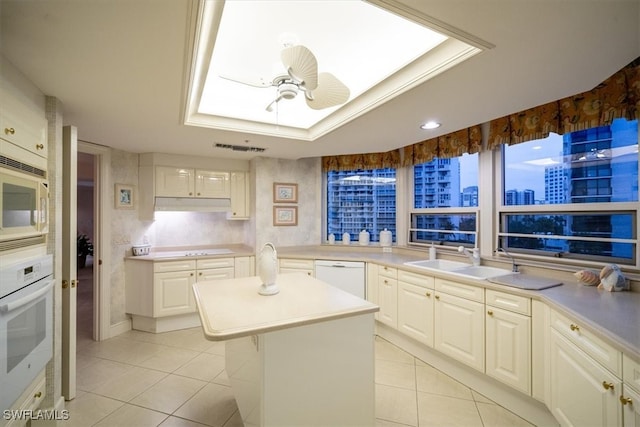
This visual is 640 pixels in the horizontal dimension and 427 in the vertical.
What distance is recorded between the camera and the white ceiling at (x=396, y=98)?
1181 millimetres

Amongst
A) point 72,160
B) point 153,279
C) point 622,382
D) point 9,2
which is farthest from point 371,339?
point 153,279

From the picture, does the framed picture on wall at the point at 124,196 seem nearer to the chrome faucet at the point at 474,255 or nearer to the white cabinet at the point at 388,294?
the white cabinet at the point at 388,294

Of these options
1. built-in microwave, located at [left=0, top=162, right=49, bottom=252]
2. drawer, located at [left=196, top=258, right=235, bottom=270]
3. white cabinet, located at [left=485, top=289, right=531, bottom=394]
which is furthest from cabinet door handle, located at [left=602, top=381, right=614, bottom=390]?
drawer, located at [left=196, top=258, right=235, bottom=270]

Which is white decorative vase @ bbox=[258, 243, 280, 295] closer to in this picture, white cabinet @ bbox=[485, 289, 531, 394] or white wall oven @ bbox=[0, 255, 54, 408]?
white wall oven @ bbox=[0, 255, 54, 408]

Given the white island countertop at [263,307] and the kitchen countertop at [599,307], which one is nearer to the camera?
the kitchen countertop at [599,307]

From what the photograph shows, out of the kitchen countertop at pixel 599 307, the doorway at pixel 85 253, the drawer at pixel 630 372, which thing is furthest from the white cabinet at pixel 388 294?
the doorway at pixel 85 253

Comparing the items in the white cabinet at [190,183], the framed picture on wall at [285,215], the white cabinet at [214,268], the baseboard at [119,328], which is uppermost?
the white cabinet at [190,183]

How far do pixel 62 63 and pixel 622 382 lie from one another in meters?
3.09

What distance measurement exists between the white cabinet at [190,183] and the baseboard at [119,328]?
5.31ft

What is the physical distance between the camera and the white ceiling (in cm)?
118

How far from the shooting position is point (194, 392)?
234cm

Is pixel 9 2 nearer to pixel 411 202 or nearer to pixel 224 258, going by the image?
pixel 224 258

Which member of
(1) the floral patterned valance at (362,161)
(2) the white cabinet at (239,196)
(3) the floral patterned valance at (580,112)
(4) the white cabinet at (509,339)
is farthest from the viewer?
(2) the white cabinet at (239,196)

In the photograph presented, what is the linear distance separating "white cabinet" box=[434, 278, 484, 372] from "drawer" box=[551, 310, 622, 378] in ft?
1.82
